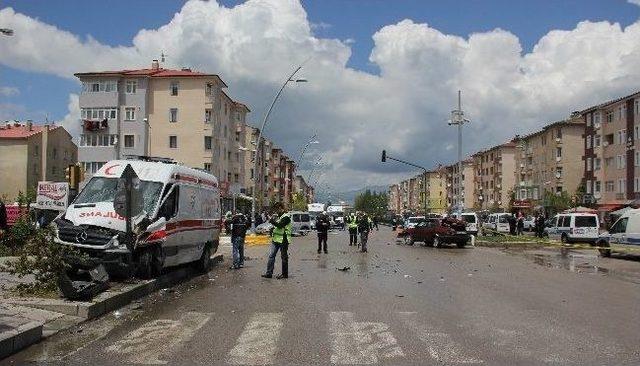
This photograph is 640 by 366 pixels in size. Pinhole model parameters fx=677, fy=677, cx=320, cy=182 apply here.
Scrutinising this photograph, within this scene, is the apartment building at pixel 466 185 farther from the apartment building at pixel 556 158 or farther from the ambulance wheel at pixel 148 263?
the ambulance wheel at pixel 148 263

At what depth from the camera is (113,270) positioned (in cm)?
1368

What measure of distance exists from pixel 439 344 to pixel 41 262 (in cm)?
687

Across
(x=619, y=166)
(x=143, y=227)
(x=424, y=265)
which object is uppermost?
(x=619, y=166)

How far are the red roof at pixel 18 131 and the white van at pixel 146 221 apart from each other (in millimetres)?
70220

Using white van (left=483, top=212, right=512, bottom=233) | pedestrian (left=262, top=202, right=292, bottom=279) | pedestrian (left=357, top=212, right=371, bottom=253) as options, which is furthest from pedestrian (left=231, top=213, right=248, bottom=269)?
white van (left=483, top=212, right=512, bottom=233)

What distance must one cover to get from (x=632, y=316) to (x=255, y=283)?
807 cm

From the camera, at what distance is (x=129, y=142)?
71.6 meters

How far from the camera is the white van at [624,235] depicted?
26609 mm

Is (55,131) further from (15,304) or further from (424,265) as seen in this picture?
(15,304)

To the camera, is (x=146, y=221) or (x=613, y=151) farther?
(x=613, y=151)

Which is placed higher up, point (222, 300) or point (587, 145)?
point (587, 145)

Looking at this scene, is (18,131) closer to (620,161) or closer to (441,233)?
(441,233)

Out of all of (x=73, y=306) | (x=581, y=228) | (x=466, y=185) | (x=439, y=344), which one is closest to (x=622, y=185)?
(x=581, y=228)

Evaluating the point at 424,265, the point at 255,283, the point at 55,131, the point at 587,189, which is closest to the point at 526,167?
the point at 587,189
